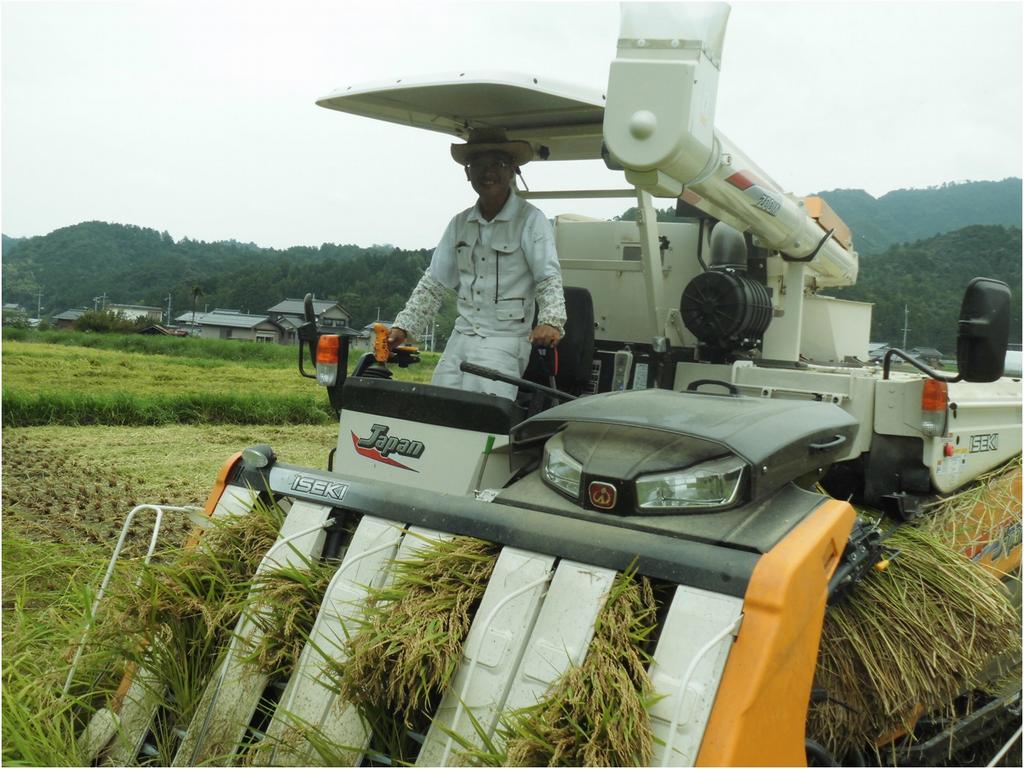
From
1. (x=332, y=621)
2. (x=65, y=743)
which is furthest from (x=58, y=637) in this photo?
(x=332, y=621)

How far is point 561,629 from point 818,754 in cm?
75

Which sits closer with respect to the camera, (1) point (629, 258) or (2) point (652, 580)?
(2) point (652, 580)

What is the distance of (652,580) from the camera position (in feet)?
7.45

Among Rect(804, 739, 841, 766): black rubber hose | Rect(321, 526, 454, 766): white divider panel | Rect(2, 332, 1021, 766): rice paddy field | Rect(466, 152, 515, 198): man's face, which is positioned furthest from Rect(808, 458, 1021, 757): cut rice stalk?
Rect(466, 152, 515, 198): man's face

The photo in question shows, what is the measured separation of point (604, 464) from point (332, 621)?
0.84 meters

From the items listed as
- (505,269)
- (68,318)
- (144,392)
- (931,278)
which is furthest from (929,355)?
(68,318)

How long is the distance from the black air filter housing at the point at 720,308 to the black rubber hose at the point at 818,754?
2.27 metres

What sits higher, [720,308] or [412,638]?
[720,308]

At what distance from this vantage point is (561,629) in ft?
7.21

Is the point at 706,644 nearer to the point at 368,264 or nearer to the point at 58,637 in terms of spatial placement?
the point at 58,637

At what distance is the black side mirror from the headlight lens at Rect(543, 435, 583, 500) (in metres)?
1.49

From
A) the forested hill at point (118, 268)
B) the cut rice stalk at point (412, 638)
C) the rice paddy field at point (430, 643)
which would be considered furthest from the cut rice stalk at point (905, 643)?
the forested hill at point (118, 268)

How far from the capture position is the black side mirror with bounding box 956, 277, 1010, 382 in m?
3.09

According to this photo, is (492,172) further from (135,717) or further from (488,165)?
(135,717)
